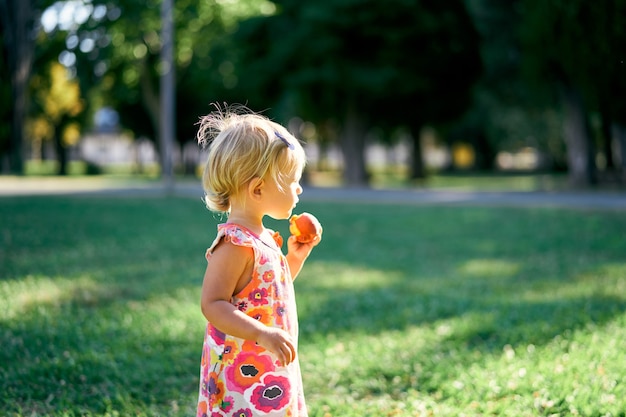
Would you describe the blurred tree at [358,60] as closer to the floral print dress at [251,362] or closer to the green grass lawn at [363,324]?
the green grass lawn at [363,324]

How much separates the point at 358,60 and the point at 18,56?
11180 mm

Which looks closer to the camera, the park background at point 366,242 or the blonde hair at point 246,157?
the blonde hair at point 246,157

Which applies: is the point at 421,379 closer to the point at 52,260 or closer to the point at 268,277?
the point at 268,277

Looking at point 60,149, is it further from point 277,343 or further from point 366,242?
point 277,343

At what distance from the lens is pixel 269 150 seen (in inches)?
103

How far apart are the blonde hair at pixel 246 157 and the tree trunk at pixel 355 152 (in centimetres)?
2607

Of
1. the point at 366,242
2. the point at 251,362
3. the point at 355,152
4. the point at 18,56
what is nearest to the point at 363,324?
the point at 251,362

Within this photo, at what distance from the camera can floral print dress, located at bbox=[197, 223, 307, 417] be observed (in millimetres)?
2588

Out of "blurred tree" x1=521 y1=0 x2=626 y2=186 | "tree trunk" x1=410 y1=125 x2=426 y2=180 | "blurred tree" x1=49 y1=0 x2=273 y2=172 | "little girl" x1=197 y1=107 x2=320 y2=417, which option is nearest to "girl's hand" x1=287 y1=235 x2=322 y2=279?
"little girl" x1=197 y1=107 x2=320 y2=417

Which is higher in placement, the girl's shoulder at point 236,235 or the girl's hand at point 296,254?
the girl's shoulder at point 236,235

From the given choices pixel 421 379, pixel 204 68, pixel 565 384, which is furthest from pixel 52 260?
pixel 204 68

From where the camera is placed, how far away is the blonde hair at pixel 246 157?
262cm

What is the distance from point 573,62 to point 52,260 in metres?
14.9

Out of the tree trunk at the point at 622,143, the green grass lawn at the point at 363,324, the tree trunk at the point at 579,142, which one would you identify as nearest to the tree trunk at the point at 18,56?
the green grass lawn at the point at 363,324
